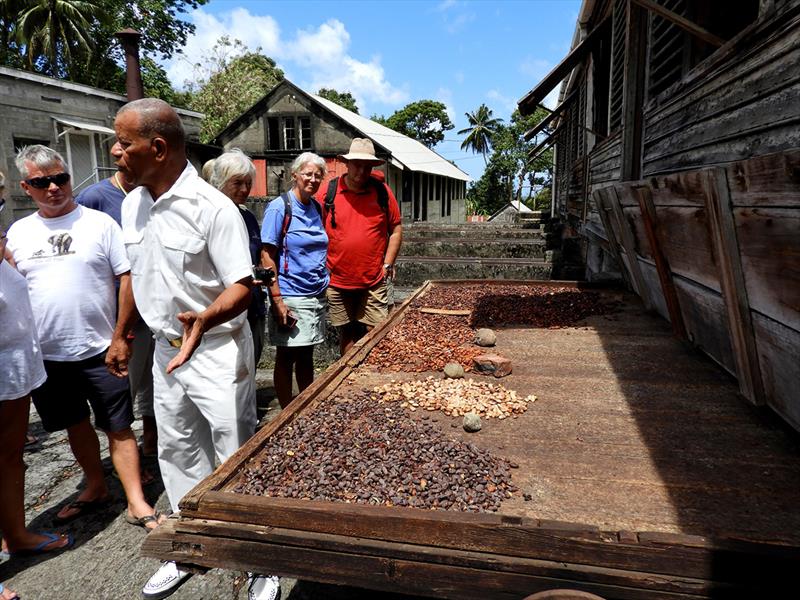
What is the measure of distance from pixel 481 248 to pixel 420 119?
54470 millimetres

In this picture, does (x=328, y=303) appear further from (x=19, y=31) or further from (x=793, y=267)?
(x=19, y=31)

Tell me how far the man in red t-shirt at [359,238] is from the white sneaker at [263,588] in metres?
2.43

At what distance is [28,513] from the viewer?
332 centimetres

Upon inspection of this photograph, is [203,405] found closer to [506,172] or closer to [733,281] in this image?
[733,281]

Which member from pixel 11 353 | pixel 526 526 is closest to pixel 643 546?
pixel 526 526

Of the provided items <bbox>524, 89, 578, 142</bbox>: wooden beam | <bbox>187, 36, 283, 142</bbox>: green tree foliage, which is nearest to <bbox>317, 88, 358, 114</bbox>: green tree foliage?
<bbox>187, 36, 283, 142</bbox>: green tree foliage

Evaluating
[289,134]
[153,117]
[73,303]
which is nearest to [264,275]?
[73,303]

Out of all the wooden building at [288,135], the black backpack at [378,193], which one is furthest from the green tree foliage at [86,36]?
the black backpack at [378,193]

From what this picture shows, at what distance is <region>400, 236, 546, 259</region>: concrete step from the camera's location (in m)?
9.15

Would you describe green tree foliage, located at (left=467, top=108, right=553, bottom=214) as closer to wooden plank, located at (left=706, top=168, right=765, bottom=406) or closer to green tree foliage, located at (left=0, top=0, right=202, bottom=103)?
green tree foliage, located at (left=0, top=0, right=202, bottom=103)

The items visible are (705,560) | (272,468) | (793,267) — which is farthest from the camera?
(272,468)

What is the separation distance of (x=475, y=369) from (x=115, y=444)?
223 centimetres

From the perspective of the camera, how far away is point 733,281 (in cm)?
201

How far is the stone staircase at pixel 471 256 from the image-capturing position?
7.48 meters
